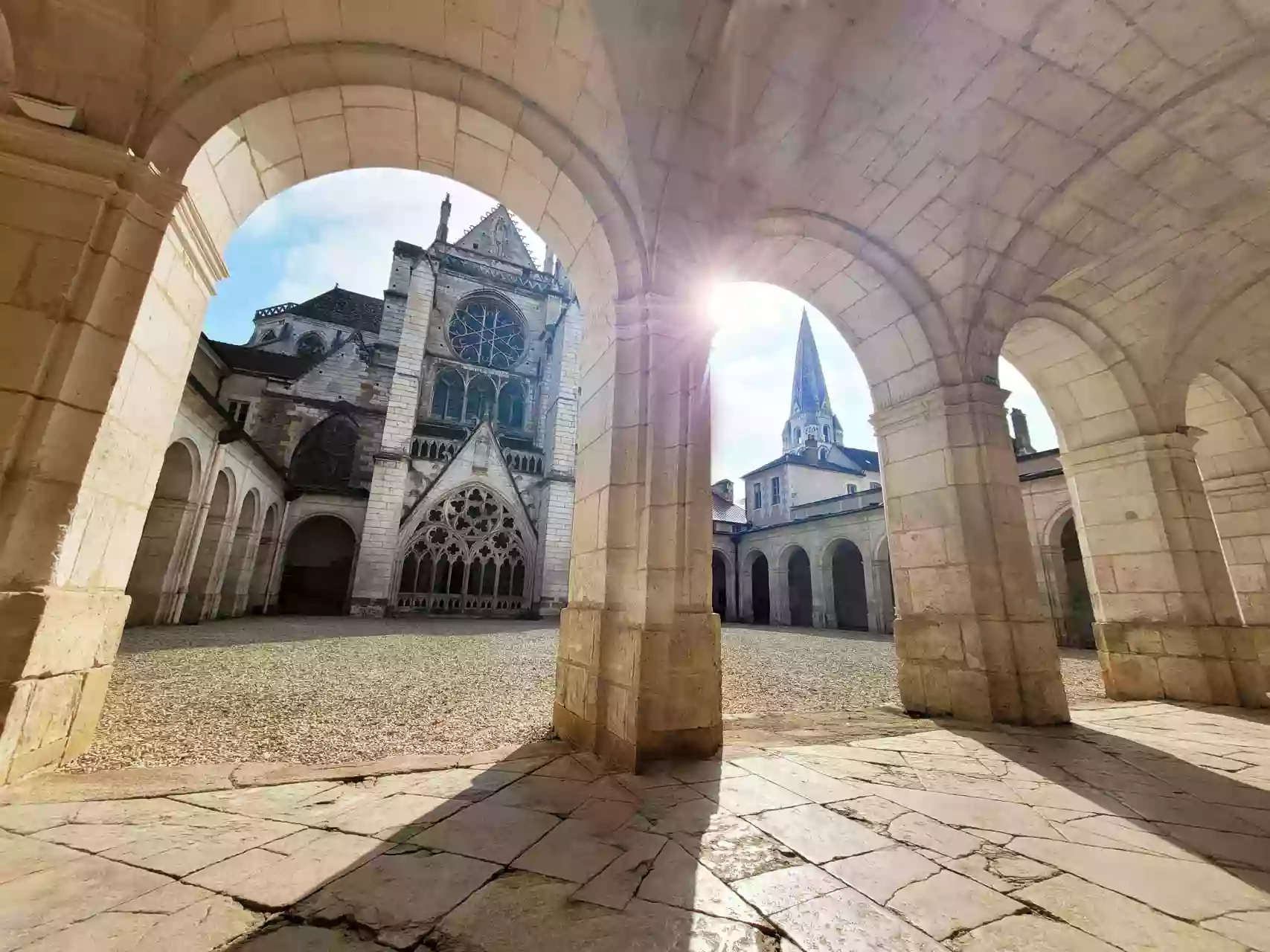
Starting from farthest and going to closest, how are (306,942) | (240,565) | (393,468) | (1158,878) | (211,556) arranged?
(393,468) → (240,565) → (211,556) → (1158,878) → (306,942)

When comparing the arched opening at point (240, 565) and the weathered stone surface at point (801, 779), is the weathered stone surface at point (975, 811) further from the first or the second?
the arched opening at point (240, 565)

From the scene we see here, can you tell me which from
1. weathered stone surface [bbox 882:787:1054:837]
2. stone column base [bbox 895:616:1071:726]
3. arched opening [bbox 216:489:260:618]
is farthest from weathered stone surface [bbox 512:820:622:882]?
arched opening [bbox 216:489:260:618]

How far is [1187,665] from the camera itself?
4.80m

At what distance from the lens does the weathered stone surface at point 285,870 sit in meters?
1.36

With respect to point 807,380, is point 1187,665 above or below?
below

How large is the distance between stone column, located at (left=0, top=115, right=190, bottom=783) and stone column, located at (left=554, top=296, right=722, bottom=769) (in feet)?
7.71

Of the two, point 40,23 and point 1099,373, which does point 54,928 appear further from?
point 1099,373

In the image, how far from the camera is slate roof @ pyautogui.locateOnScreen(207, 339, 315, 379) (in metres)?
16.9

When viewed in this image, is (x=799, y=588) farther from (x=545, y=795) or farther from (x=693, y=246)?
(x=545, y=795)

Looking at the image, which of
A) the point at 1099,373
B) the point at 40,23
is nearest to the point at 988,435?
the point at 1099,373

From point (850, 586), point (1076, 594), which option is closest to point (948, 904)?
point (1076, 594)

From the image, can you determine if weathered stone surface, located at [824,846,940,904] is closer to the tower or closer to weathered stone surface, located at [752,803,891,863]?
weathered stone surface, located at [752,803,891,863]

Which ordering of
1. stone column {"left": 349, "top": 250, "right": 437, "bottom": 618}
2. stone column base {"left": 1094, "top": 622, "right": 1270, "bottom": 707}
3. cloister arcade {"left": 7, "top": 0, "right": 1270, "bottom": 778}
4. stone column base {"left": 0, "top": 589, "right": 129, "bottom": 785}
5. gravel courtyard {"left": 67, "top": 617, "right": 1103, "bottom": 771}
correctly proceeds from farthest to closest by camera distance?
1. stone column {"left": 349, "top": 250, "right": 437, "bottom": 618}
2. stone column base {"left": 1094, "top": 622, "right": 1270, "bottom": 707}
3. gravel courtyard {"left": 67, "top": 617, "right": 1103, "bottom": 771}
4. cloister arcade {"left": 7, "top": 0, "right": 1270, "bottom": 778}
5. stone column base {"left": 0, "top": 589, "right": 129, "bottom": 785}

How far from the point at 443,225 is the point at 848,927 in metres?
24.4
